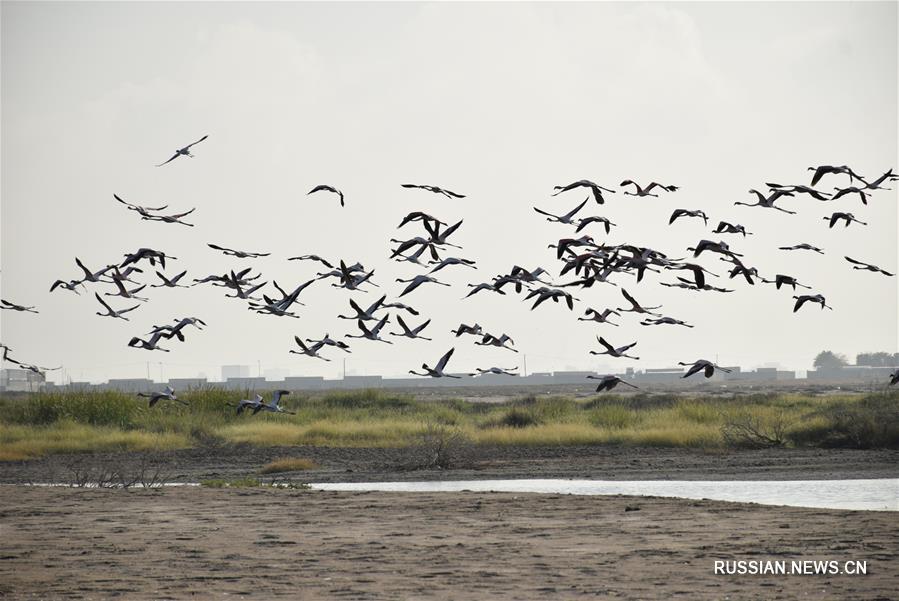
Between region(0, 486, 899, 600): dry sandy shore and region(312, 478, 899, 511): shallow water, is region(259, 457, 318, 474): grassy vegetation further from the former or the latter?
region(0, 486, 899, 600): dry sandy shore

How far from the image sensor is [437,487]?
→ 1166 inches

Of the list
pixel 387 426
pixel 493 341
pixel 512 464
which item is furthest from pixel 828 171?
pixel 387 426

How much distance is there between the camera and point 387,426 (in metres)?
47.7

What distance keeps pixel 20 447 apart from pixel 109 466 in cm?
619

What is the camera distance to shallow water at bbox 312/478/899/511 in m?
24.4

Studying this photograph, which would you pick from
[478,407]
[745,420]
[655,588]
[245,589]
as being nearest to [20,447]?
[745,420]

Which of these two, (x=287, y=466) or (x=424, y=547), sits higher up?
(x=287, y=466)

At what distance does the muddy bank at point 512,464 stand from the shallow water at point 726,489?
127 centimetres

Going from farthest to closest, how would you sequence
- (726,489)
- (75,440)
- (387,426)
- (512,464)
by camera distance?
(387,426) < (75,440) < (512,464) < (726,489)

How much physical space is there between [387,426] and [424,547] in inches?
1197

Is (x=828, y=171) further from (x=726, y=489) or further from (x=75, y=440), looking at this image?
(x=75, y=440)

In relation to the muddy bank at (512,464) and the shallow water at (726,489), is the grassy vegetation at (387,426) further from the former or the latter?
the shallow water at (726,489)

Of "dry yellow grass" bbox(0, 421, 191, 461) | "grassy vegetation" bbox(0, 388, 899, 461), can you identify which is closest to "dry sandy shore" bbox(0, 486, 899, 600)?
"dry yellow grass" bbox(0, 421, 191, 461)

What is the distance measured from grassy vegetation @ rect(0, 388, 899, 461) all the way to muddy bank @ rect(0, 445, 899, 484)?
1.49 m
